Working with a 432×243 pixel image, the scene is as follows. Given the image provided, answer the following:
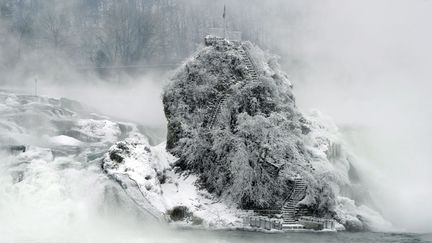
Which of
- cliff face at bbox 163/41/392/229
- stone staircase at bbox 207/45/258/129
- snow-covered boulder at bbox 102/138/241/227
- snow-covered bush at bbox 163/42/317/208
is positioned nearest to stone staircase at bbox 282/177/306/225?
cliff face at bbox 163/41/392/229

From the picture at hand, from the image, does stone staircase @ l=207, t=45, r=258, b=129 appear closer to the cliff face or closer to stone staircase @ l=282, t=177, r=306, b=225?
the cliff face

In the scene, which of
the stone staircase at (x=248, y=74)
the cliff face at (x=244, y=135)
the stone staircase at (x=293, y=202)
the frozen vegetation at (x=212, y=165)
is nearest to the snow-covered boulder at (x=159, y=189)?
the frozen vegetation at (x=212, y=165)

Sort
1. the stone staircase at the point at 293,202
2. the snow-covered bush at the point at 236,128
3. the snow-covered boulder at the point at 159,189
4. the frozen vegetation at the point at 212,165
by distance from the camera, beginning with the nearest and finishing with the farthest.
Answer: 1. the frozen vegetation at the point at 212,165
2. the snow-covered boulder at the point at 159,189
3. the stone staircase at the point at 293,202
4. the snow-covered bush at the point at 236,128

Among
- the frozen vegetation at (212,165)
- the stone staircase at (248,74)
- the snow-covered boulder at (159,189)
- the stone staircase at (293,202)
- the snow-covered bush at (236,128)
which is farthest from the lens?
the stone staircase at (248,74)

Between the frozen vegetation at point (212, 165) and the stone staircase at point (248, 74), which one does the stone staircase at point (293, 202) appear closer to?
the frozen vegetation at point (212, 165)

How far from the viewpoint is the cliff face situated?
3484 centimetres

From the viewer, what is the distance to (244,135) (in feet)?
116

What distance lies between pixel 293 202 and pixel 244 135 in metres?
5.36


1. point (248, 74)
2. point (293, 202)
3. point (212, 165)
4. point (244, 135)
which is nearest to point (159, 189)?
point (212, 165)

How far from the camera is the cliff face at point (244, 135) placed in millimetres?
34844

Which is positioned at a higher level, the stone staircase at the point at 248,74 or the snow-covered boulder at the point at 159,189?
the stone staircase at the point at 248,74

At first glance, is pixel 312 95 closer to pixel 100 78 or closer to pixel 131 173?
pixel 100 78

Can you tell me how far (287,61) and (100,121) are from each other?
3588 centimetres

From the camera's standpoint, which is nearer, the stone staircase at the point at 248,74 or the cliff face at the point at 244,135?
the cliff face at the point at 244,135
